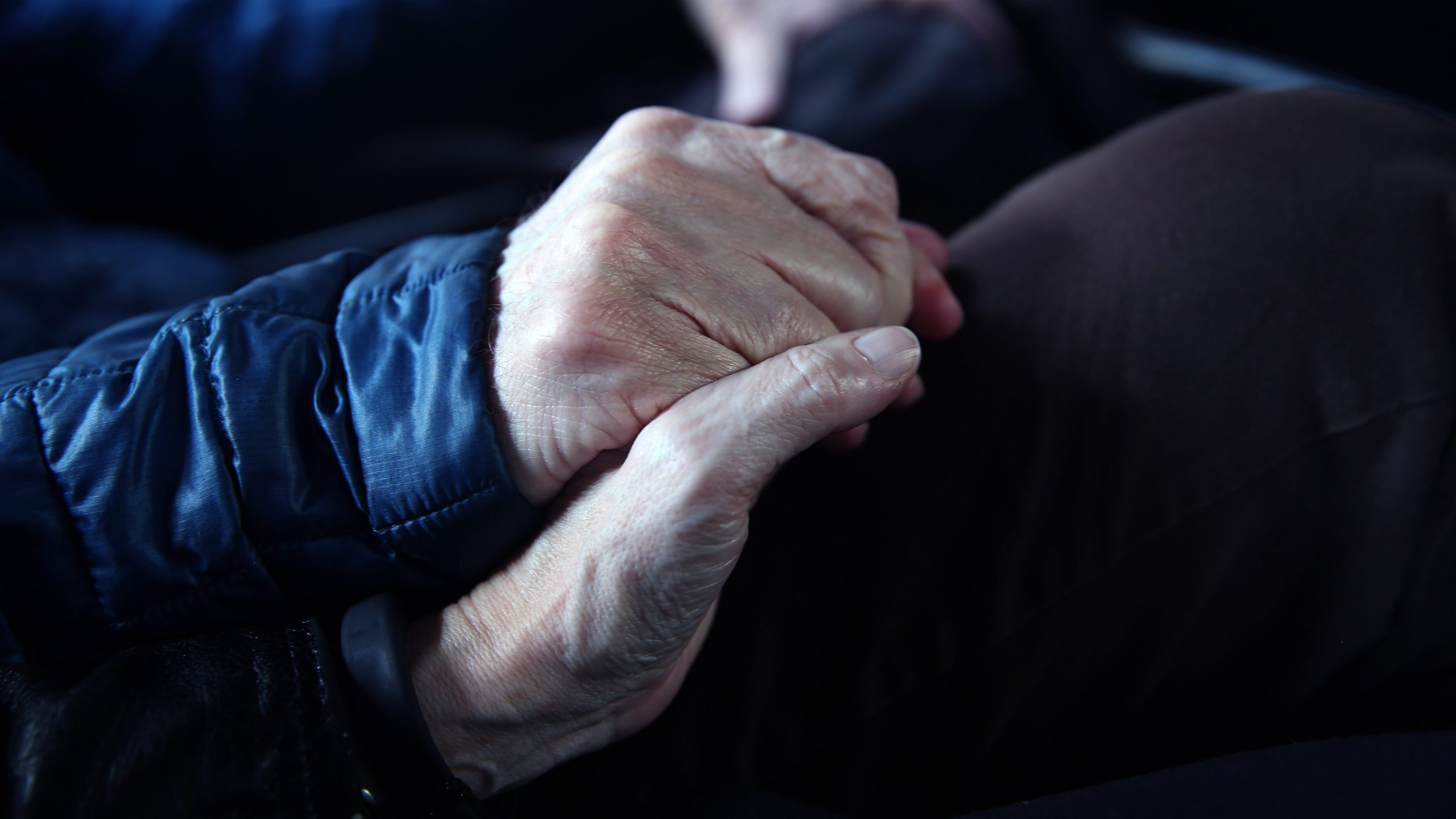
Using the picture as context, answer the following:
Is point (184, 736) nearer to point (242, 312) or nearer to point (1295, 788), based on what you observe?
point (242, 312)

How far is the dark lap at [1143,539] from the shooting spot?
536 millimetres

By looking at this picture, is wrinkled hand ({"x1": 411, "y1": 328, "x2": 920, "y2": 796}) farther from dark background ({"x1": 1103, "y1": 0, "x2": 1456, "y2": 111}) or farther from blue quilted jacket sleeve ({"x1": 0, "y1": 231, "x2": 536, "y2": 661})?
dark background ({"x1": 1103, "y1": 0, "x2": 1456, "y2": 111})

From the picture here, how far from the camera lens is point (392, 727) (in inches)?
17.8

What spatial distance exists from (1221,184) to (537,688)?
1.83 feet

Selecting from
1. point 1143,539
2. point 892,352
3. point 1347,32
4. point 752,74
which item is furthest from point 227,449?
point 1347,32

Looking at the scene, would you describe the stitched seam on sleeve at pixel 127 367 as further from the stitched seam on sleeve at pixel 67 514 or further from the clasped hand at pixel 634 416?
the clasped hand at pixel 634 416

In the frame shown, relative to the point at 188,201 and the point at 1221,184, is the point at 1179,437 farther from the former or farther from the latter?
the point at 188,201

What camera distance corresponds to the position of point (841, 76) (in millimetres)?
1054

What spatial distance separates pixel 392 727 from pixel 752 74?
901 millimetres

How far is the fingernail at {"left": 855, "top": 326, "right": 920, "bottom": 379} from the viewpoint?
46 centimetres

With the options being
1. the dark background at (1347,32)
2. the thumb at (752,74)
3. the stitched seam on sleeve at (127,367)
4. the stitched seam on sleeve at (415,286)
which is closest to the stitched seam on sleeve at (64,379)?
the stitched seam on sleeve at (127,367)

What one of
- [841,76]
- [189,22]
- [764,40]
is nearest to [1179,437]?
[841,76]

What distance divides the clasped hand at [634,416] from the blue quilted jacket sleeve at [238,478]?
0.03 m

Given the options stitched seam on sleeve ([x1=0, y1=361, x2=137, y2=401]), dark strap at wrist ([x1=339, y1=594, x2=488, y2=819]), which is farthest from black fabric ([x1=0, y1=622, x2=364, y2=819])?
stitched seam on sleeve ([x1=0, y1=361, x2=137, y2=401])
